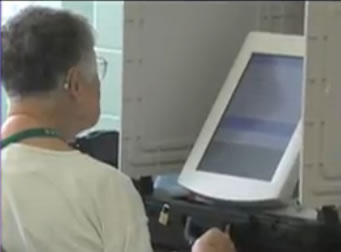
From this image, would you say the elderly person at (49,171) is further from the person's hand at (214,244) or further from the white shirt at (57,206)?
the person's hand at (214,244)

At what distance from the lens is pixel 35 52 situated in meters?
1.58

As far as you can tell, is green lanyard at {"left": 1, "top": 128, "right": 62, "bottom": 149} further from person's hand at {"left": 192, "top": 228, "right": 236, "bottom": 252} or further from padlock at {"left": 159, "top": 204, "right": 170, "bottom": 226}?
padlock at {"left": 159, "top": 204, "right": 170, "bottom": 226}

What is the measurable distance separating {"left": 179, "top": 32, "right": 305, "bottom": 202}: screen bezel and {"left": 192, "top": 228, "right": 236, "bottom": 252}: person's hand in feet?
1.08

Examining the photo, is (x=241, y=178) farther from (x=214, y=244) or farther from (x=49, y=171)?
(x=49, y=171)

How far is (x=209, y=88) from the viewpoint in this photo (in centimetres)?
244

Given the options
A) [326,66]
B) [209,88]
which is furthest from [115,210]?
[209,88]

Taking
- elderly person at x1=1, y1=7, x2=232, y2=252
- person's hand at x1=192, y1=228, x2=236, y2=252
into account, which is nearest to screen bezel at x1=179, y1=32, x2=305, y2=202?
person's hand at x1=192, y1=228, x2=236, y2=252

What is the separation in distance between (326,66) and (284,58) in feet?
1.22

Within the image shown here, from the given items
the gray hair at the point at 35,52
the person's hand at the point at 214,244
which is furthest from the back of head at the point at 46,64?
the person's hand at the point at 214,244

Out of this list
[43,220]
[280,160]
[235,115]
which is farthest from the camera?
[235,115]

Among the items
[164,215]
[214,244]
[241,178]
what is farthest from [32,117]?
[241,178]

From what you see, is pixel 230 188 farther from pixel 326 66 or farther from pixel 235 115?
pixel 326 66

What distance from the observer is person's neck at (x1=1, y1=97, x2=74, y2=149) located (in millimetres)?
1587

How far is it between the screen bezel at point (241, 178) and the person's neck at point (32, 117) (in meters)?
0.66
